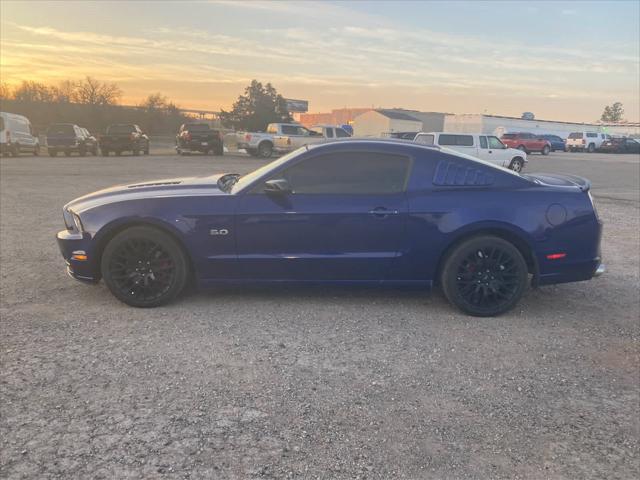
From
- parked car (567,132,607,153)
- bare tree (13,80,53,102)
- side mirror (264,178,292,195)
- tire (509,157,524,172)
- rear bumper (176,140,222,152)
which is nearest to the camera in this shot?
side mirror (264,178,292,195)

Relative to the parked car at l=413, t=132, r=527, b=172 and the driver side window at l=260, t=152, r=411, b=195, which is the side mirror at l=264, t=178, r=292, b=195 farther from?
the parked car at l=413, t=132, r=527, b=172

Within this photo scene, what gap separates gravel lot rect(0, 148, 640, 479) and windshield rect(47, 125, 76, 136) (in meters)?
25.2

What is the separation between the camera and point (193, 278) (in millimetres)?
4562

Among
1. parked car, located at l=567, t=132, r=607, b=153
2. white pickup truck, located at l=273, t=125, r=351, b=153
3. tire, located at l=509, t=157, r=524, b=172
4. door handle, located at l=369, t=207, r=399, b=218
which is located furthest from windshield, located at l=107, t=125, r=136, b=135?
parked car, located at l=567, t=132, r=607, b=153

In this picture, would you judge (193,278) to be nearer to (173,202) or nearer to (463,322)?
(173,202)

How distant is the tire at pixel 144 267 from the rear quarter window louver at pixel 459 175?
7.67 feet

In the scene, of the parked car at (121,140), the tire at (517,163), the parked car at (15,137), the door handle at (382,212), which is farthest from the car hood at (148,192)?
the parked car at (121,140)

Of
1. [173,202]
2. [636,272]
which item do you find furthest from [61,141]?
[636,272]

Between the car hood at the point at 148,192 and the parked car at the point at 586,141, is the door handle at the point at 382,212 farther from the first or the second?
the parked car at the point at 586,141

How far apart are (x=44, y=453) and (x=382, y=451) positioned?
1.68m

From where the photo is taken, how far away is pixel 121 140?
27812mm

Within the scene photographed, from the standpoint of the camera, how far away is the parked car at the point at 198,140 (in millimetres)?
28484

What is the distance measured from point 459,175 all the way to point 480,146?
53.7 feet

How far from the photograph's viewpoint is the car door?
4.31 metres
